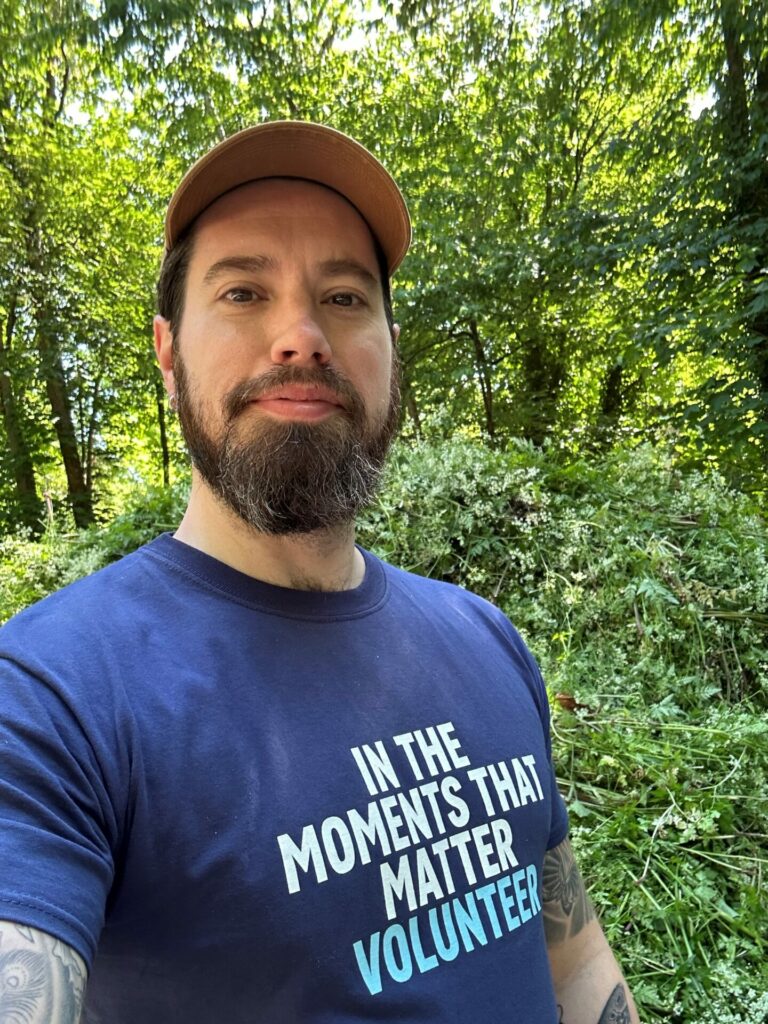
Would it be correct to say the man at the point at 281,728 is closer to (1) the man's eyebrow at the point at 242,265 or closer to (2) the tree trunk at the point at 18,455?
(1) the man's eyebrow at the point at 242,265

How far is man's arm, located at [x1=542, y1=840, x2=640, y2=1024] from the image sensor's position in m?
1.54

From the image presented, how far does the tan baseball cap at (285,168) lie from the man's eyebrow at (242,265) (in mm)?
172

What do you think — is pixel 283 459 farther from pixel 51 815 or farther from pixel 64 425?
pixel 64 425

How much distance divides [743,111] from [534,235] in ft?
8.23

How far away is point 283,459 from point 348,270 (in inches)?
19.1

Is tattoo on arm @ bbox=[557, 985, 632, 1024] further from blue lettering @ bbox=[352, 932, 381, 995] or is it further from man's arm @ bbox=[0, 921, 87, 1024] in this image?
man's arm @ bbox=[0, 921, 87, 1024]

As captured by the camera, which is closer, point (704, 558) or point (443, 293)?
point (704, 558)

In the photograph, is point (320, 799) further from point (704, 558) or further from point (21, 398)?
point (21, 398)

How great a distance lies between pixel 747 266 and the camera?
18.3 feet

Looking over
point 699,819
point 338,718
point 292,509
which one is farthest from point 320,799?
point 699,819

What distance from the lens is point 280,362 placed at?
143cm

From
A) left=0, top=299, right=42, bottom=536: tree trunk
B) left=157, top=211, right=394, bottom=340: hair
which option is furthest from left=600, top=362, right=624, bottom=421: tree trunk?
left=157, top=211, right=394, bottom=340: hair

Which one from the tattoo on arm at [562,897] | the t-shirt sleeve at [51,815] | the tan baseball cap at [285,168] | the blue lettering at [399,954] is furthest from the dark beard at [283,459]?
the tattoo on arm at [562,897]

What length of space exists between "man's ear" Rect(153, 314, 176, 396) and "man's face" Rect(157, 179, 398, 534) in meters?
0.01
